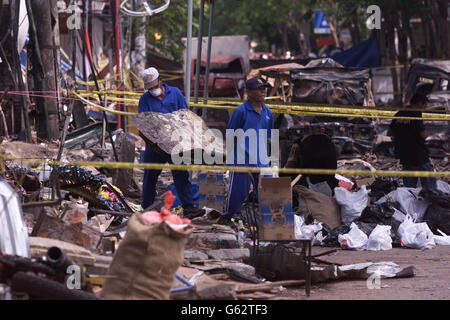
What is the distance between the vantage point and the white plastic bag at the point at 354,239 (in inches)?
361

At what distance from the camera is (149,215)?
541cm

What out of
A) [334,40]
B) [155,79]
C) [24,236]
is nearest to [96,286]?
[24,236]

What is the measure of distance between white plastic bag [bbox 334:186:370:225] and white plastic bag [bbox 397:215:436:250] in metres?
0.69

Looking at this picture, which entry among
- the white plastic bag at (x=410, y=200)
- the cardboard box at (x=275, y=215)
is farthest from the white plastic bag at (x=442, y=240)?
the cardboard box at (x=275, y=215)

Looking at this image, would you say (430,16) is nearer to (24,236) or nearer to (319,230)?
(319,230)

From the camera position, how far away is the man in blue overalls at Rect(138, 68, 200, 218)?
9.36m

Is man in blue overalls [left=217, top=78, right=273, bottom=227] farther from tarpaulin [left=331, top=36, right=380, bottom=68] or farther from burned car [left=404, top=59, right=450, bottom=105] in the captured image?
tarpaulin [left=331, top=36, right=380, bottom=68]

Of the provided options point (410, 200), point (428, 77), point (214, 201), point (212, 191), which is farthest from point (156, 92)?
point (428, 77)

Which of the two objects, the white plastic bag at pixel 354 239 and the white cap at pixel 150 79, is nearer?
the white plastic bag at pixel 354 239

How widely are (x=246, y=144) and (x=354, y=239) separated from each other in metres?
1.64

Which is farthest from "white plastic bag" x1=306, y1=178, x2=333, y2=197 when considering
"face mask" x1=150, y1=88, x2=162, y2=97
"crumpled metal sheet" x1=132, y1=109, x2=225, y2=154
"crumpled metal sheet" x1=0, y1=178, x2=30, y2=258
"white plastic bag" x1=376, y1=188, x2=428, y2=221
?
"crumpled metal sheet" x1=0, y1=178, x2=30, y2=258

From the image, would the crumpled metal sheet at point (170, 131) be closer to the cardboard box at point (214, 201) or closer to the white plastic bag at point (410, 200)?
the cardboard box at point (214, 201)

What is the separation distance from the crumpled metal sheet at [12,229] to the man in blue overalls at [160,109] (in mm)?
3678

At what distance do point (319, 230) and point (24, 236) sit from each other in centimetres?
478
